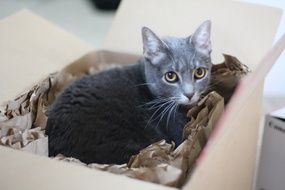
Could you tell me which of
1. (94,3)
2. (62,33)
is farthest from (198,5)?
(94,3)

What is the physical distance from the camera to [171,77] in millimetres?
1033

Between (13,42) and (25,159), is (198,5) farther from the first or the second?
(25,159)

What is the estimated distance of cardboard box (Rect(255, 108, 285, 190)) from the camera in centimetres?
99

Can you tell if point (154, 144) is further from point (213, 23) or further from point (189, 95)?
point (213, 23)

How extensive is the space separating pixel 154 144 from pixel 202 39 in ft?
1.11

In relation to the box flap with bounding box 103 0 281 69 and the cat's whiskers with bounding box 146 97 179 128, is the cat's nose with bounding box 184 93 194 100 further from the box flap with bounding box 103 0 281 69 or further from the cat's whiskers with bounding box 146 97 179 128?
the box flap with bounding box 103 0 281 69

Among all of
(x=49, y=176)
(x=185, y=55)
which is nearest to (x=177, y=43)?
(x=185, y=55)

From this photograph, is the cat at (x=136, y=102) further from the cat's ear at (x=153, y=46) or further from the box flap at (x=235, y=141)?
the box flap at (x=235, y=141)

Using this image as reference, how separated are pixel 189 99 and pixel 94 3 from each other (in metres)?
1.82

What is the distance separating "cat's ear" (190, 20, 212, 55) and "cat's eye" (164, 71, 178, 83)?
9 cm

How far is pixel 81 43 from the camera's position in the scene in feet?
4.34

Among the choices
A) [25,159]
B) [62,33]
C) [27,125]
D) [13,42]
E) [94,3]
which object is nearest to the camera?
[25,159]

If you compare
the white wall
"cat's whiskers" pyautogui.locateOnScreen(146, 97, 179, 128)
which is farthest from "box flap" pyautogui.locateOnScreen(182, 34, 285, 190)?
the white wall

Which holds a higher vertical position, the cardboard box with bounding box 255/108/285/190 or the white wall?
the white wall
